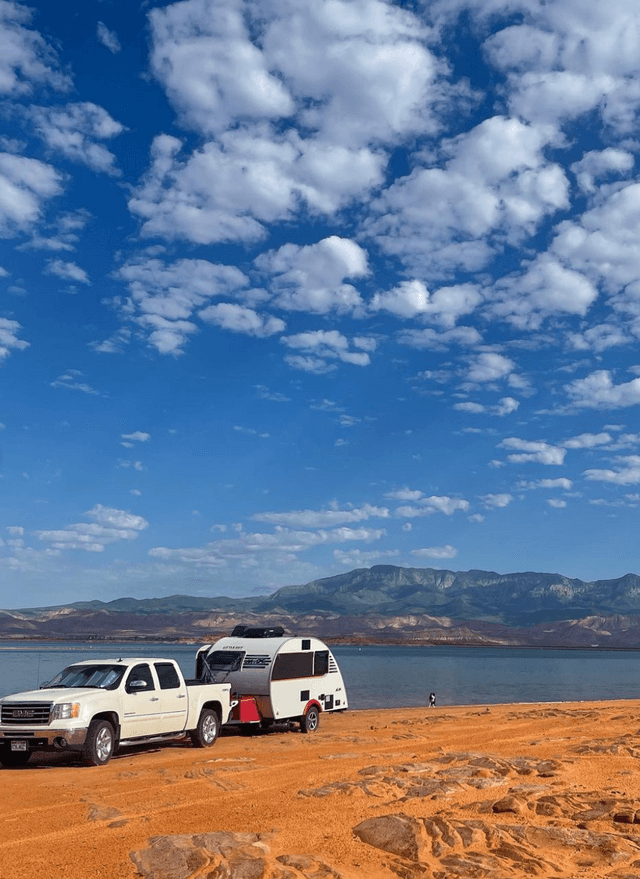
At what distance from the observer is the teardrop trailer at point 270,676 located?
2062 cm

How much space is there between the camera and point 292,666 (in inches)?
852

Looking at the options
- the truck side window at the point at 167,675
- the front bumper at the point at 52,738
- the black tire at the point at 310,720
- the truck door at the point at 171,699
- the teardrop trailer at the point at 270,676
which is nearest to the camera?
the front bumper at the point at 52,738

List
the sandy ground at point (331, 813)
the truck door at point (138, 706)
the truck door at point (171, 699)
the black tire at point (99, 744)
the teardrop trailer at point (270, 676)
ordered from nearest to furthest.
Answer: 1. the sandy ground at point (331, 813)
2. the black tire at point (99, 744)
3. the truck door at point (138, 706)
4. the truck door at point (171, 699)
5. the teardrop trailer at point (270, 676)

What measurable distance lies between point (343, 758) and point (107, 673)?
516cm

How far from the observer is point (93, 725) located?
1544cm

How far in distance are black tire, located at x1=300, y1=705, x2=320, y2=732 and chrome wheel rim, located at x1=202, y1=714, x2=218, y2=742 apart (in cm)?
352

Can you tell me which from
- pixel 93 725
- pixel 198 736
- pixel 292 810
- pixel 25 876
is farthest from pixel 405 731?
pixel 25 876

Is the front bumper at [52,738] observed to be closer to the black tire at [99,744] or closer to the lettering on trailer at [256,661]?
the black tire at [99,744]

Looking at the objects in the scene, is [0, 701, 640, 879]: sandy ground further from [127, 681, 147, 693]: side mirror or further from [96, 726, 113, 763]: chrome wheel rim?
[127, 681, 147, 693]: side mirror

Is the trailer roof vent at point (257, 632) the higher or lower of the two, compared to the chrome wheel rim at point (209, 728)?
higher

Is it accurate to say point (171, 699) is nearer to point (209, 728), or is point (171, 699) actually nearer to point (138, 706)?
point (138, 706)

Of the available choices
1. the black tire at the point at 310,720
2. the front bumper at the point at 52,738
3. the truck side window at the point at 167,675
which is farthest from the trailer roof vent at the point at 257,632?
the front bumper at the point at 52,738

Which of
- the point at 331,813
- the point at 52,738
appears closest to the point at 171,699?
the point at 52,738

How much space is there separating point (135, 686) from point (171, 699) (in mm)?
1039
